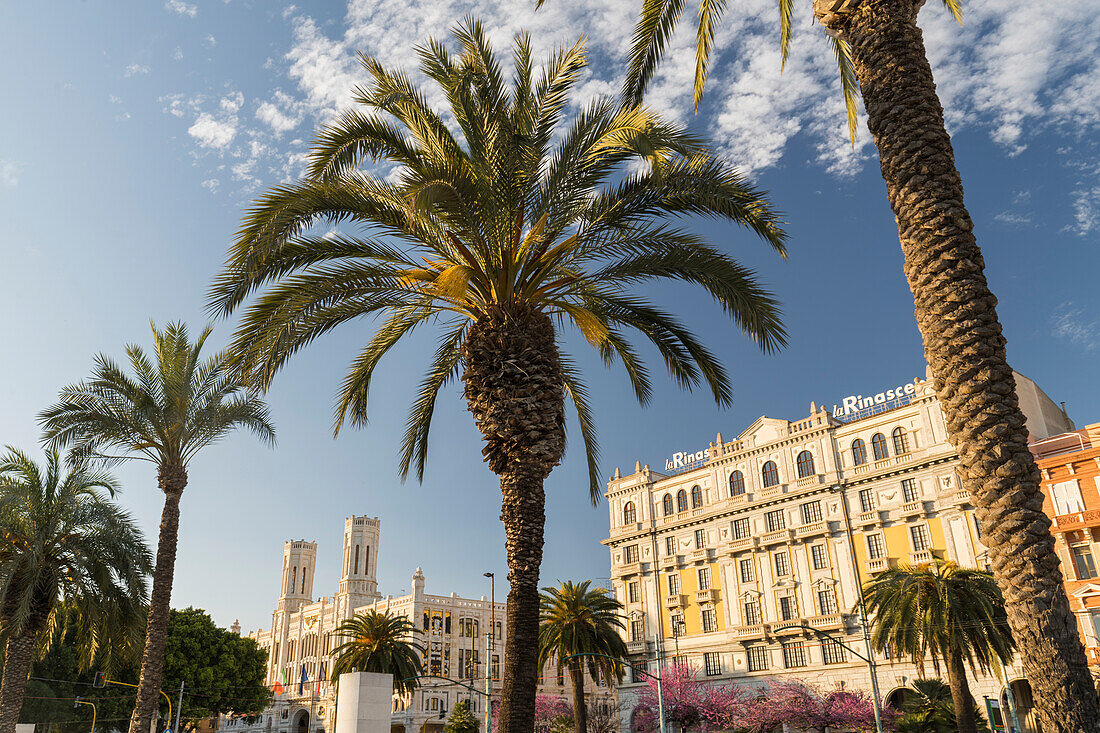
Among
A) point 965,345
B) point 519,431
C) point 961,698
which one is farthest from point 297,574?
point 965,345

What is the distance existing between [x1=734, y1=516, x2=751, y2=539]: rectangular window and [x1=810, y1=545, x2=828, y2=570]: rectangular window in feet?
17.9

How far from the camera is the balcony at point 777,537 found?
54156mm

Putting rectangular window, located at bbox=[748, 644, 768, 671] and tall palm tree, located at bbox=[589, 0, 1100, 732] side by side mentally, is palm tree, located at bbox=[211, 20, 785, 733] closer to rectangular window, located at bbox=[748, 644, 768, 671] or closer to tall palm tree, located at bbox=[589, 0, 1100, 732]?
tall palm tree, located at bbox=[589, 0, 1100, 732]

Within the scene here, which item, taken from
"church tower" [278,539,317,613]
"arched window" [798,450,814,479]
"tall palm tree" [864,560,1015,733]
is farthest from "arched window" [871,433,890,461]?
"church tower" [278,539,317,613]

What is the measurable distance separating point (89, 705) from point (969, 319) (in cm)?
6512

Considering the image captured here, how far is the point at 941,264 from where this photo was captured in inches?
299

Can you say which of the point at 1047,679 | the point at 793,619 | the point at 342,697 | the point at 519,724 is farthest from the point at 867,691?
the point at 1047,679

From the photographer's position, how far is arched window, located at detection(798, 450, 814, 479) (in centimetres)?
5535

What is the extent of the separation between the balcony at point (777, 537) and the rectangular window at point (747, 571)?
2.03 meters

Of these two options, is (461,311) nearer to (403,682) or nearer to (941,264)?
(941,264)

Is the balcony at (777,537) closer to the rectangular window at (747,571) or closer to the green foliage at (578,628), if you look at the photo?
the rectangular window at (747,571)

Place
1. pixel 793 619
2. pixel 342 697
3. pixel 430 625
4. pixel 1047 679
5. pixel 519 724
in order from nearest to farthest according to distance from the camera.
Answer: pixel 1047 679, pixel 519 724, pixel 342 697, pixel 793 619, pixel 430 625

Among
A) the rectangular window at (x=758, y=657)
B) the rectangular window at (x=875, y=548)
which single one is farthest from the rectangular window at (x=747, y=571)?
the rectangular window at (x=875, y=548)

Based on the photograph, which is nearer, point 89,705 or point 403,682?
point 403,682
